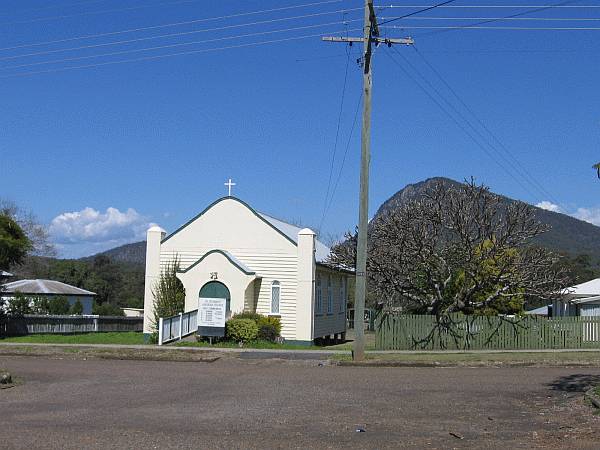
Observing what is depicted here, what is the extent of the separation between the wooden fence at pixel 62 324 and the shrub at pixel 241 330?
12892mm

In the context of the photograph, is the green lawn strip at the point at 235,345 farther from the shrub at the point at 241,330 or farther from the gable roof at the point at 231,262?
the gable roof at the point at 231,262

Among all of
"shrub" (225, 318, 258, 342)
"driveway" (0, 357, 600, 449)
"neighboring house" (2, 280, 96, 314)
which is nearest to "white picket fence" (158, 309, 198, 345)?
"shrub" (225, 318, 258, 342)

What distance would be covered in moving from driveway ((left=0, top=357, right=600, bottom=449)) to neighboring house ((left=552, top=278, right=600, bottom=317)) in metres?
26.0

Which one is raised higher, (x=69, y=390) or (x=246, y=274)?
(x=246, y=274)

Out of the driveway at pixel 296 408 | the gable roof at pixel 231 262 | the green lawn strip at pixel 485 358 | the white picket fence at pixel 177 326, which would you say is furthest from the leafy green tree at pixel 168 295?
the driveway at pixel 296 408

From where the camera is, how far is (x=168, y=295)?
112 feet

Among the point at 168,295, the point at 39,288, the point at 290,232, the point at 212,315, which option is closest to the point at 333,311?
the point at 290,232

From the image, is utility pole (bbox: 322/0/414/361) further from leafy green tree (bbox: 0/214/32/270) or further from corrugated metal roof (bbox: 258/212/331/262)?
leafy green tree (bbox: 0/214/32/270)

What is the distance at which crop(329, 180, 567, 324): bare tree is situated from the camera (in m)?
30.2

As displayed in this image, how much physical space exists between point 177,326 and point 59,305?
2325 centimetres

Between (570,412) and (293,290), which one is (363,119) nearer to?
(293,290)

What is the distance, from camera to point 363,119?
81.8ft

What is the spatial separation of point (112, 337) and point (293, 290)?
881 centimetres

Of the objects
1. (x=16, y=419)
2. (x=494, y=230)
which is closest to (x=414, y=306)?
(x=494, y=230)
